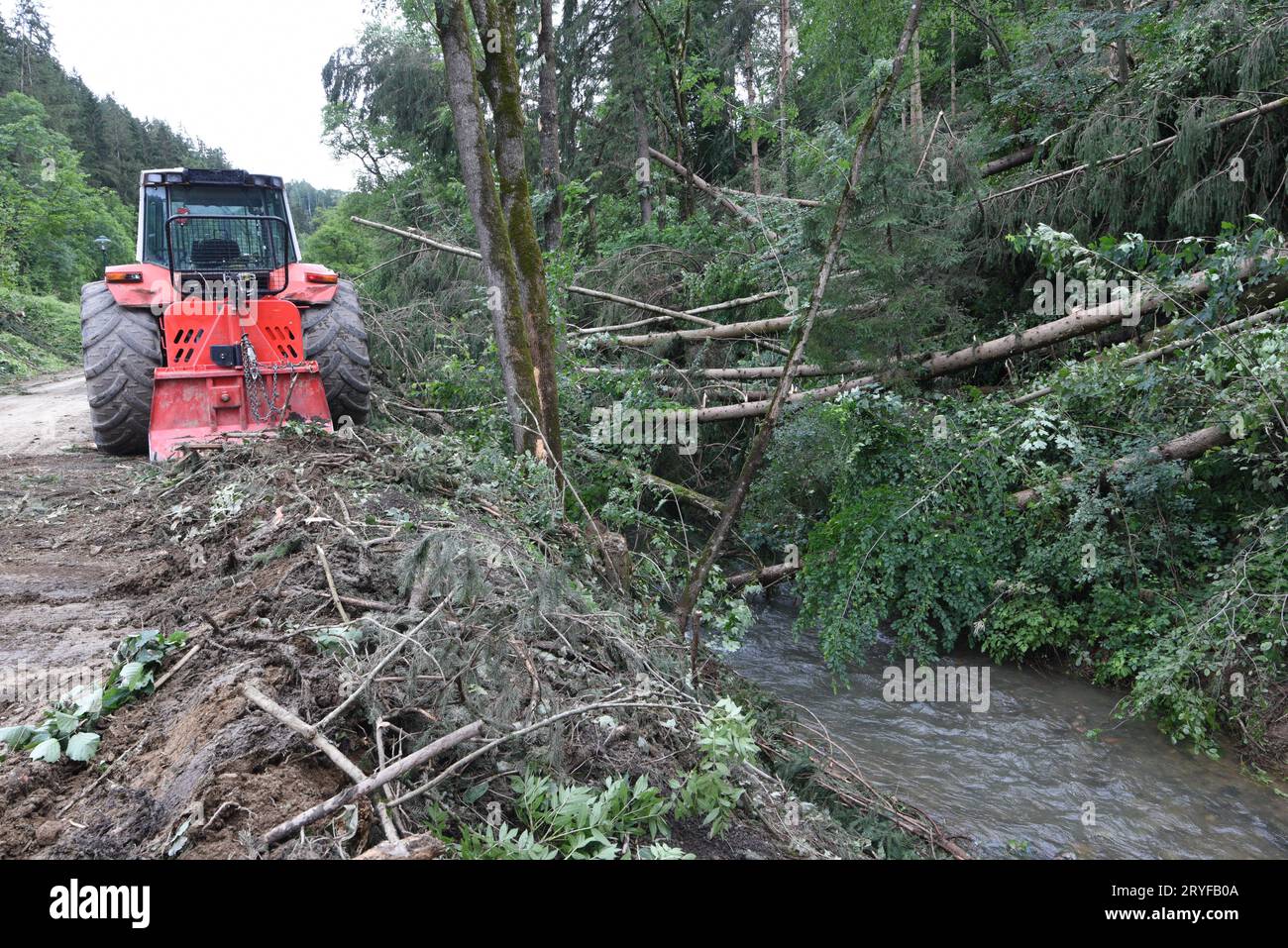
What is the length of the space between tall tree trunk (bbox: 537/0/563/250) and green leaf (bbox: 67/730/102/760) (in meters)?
11.2

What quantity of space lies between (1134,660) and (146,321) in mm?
8734

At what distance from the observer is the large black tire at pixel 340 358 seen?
24.9ft

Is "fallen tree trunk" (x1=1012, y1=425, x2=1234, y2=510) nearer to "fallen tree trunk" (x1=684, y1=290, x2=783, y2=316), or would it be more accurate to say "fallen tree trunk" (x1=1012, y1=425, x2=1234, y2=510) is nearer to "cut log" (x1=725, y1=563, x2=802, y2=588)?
"cut log" (x1=725, y1=563, x2=802, y2=588)

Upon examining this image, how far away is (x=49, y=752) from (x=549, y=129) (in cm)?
1396

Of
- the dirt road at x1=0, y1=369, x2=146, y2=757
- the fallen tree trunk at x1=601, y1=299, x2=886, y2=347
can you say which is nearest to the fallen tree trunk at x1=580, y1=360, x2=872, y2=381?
the fallen tree trunk at x1=601, y1=299, x2=886, y2=347

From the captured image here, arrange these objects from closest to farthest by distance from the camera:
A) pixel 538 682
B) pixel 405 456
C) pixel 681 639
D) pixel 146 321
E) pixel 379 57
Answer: pixel 538 682, pixel 681 639, pixel 405 456, pixel 146 321, pixel 379 57

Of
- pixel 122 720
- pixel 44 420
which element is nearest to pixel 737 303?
pixel 122 720

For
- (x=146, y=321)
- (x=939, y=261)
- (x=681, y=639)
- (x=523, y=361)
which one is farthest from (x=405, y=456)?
(x=939, y=261)

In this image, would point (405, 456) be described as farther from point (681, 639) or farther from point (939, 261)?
point (939, 261)

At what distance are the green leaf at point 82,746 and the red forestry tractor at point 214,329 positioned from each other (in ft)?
13.4

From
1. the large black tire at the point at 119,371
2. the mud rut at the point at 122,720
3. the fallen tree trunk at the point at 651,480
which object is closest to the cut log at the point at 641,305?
the fallen tree trunk at the point at 651,480

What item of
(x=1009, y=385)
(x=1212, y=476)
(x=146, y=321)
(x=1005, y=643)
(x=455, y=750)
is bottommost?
(x=1005, y=643)

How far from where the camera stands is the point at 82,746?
2.63 metres

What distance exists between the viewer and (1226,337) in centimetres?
610
